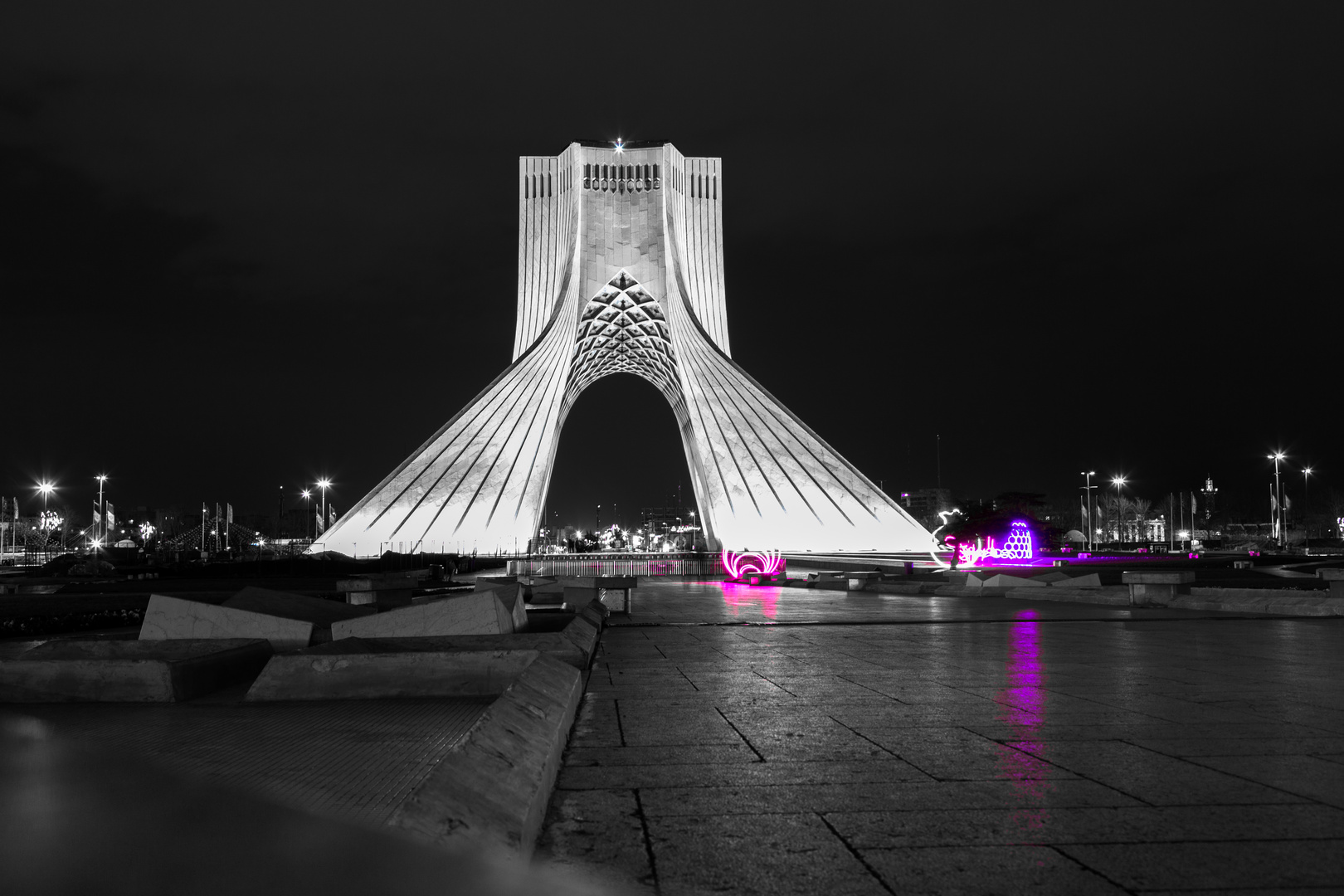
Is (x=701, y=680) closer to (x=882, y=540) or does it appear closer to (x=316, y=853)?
(x=316, y=853)

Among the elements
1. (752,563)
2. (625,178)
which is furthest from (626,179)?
(752,563)

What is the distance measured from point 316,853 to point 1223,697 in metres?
3.26

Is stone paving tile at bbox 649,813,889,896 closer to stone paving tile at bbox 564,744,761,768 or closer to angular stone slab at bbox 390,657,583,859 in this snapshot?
angular stone slab at bbox 390,657,583,859

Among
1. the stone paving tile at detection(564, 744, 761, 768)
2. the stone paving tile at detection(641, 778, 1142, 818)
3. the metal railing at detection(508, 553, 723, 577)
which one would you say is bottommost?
the metal railing at detection(508, 553, 723, 577)

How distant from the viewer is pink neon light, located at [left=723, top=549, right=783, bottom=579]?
16.0 m

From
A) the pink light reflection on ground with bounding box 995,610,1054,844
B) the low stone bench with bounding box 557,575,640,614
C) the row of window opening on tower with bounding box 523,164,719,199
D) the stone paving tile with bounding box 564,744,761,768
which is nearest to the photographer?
the pink light reflection on ground with bounding box 995,610,1054,844

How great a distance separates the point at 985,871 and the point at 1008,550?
745 inches

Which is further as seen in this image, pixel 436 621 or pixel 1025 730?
pixel 436 621

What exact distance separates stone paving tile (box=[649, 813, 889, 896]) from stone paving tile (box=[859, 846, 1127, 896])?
0.05m

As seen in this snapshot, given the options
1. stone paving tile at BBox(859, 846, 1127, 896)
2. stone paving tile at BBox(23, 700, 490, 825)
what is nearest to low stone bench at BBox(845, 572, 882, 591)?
stone paving tile at BBox(23, 700, 490, 825)

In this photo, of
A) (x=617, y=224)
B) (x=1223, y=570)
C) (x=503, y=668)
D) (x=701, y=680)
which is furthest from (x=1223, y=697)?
(x=617, y=224)

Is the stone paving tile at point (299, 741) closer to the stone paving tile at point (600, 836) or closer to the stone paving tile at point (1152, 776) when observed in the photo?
the stone paving tile at point (600, 836)

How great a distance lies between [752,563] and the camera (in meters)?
16.6

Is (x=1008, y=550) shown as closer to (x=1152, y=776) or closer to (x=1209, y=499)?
(x=1152, y=776)
